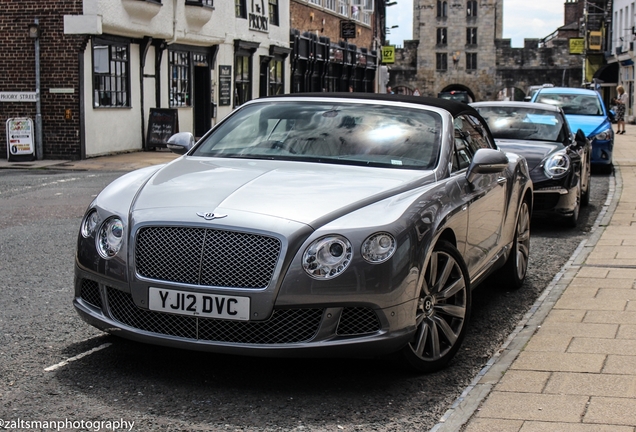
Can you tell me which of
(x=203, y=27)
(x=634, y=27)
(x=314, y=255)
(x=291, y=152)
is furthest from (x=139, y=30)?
(x=634, y=27)

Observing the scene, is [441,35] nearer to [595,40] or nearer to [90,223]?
[595,40]

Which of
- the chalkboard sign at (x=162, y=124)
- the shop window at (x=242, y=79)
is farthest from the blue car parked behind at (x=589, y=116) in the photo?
the shop window at (x=242, y=79)

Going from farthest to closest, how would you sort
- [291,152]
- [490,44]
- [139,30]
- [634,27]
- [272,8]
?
1. [490,44]
2. [634,27]
3. [272,8]
4. [139,30]
5. [291,152]

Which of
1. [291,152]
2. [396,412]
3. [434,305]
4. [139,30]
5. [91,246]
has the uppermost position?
[139,30]

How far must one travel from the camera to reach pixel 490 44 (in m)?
99.7

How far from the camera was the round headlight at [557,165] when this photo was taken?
33.7 ft

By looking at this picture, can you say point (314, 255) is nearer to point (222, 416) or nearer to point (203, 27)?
point (222, 416)

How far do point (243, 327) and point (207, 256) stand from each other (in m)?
0.37

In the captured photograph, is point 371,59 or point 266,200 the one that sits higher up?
point 371,59

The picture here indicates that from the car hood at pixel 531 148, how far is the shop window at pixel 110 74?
43.2 feet

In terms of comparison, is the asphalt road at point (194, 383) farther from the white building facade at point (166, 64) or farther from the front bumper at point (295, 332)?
the white building facade at point (166, 64)

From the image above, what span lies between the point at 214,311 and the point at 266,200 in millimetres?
613

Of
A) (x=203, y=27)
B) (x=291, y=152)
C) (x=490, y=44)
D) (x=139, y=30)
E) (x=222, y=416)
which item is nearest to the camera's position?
(x=222, y=416)

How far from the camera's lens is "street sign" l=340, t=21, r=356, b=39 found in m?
44.6
